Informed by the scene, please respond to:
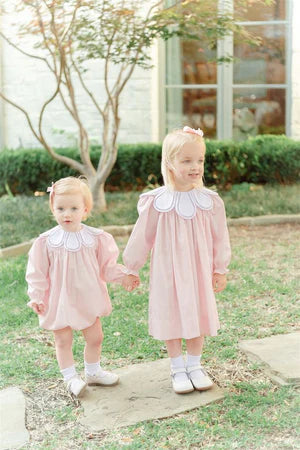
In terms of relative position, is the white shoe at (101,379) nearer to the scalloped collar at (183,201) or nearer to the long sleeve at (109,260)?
the long sleeve at (109,260)

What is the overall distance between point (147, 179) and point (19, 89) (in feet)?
4.91

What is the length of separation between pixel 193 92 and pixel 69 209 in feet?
15.1

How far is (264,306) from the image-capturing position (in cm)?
343

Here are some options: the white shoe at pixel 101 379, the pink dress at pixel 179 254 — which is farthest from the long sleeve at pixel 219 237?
the white shoe at pixel 101 379

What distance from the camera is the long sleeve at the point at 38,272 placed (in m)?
2.30

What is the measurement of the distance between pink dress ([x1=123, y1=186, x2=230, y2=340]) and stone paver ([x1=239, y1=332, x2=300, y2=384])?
35 centimetres

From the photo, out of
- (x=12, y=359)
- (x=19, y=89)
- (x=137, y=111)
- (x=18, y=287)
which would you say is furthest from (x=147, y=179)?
(x=12, y=359)

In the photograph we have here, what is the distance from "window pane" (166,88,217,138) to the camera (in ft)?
21.8

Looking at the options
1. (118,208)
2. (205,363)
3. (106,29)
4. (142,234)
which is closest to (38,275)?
(142,234)

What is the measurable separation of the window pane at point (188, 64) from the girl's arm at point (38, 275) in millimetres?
4612

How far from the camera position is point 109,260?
2361 mm

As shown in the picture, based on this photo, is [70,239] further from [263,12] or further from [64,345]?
[263,12]

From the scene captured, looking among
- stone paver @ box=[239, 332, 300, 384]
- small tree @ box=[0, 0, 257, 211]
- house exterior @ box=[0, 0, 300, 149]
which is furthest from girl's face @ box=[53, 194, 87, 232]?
house exterior @ box=[0, 0, 300, 149]

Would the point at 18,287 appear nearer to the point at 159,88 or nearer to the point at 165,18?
the point at 165,18
